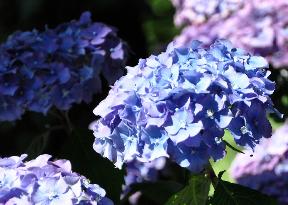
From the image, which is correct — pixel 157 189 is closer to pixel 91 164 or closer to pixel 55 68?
pixel 91 164

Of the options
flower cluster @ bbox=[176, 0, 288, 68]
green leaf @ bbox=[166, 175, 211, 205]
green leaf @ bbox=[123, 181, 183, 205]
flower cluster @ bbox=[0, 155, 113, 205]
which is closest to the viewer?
flower cluster @ bbox=[0, 155, 113, 205]

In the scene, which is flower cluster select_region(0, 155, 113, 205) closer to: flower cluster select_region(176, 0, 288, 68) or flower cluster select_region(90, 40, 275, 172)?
flower cluster select_region(90, 40, 275, 172)

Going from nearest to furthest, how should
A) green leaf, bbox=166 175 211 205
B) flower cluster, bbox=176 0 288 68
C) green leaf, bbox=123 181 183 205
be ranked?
1. green leaf, bbox=166 175 211 205
2. green leaf, bbox=123 181 183 205
3. flower cluster, bbox=176 0 288 68

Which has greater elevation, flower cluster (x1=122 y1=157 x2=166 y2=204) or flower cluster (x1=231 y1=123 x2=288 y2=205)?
flower cluster (x1=231 y1=123 x2=288 y2=205)

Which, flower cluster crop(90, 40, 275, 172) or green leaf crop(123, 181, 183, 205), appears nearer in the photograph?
flower cluster crop(90, 40, 275, 172)

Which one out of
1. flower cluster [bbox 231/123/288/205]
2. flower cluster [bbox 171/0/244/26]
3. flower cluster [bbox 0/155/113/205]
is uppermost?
flower cluster [bbox 0/155/113/205]

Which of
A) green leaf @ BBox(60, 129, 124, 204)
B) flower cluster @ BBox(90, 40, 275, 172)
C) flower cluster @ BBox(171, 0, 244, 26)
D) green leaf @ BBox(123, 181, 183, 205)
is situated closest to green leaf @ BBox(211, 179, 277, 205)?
flower cluster @ BBox(90, 40, 275, 172)

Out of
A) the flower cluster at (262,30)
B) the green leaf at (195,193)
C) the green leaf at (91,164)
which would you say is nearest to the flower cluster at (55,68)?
the green leaf at (91,164)

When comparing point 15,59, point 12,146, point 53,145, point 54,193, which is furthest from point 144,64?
point 12,146

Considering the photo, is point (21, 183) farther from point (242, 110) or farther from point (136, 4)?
point (136, 4)
